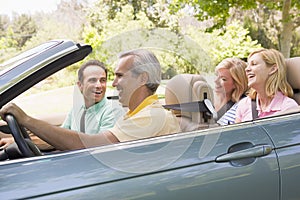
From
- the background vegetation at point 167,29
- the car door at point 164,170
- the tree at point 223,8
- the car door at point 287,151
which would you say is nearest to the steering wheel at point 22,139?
the car door at point 164,170

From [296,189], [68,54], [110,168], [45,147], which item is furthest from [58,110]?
[296,189]

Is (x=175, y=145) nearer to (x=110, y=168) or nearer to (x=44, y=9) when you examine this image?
(x=110, y=168)

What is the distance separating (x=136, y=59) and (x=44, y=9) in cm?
1677

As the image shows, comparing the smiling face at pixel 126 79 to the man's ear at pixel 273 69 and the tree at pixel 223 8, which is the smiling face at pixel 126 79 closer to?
the man's ear at pixel 273 69

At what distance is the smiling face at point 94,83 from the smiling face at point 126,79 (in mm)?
580

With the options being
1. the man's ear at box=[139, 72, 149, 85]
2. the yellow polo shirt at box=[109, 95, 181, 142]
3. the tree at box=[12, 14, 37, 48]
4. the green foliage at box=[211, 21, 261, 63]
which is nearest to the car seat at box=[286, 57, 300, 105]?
the yellow polo shirt at box=[109, 95, 181, 142]

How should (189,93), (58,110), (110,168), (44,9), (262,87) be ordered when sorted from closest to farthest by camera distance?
1. (110,168)
2. (189,93)
3. (262,87)
4. (58,110)
5. (44,9)

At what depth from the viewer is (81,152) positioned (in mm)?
1770

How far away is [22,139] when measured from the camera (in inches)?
74.6

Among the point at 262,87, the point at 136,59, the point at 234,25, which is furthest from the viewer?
the point at 234,25

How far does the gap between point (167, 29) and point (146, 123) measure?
85cm

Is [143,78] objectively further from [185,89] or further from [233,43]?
[233,43]

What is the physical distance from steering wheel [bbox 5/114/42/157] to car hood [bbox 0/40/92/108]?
0.20 m

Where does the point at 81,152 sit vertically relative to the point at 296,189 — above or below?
above
